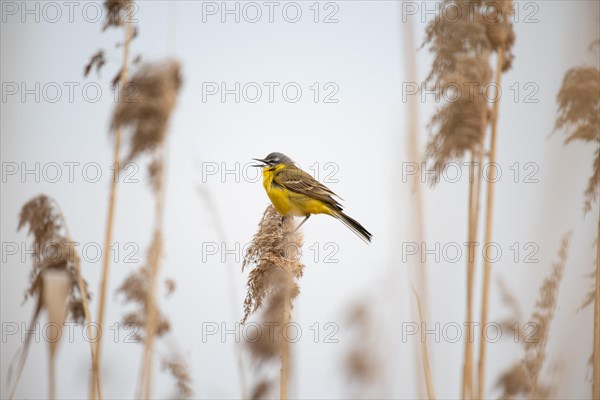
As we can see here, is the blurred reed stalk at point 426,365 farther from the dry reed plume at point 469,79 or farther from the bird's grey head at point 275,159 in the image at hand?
the bird's grey head at point 275,159

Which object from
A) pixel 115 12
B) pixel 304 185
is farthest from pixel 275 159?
pixel 115 12

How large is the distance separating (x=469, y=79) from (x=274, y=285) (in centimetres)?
161

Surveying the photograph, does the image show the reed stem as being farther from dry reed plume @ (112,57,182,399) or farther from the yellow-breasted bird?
the yellow-breasted bird

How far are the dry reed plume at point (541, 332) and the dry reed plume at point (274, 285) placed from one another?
4.42ft

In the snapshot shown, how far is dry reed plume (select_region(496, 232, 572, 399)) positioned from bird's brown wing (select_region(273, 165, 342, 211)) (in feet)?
8.45

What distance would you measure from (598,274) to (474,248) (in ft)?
2.14

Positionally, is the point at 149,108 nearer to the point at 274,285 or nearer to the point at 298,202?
the point at 274,285

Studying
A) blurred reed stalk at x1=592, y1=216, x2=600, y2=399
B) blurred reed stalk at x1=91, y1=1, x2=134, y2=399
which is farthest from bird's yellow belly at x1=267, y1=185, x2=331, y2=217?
blurred reed stalk at x1=592, y1=216, x2=600, y2=399

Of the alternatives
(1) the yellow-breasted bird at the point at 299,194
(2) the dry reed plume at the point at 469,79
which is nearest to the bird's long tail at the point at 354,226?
(1) the yellow-breasted bird at the point at 299,194

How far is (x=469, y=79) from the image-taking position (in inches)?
138

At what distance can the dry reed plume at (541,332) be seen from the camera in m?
3.36

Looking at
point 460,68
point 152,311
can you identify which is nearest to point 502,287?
point 460,68

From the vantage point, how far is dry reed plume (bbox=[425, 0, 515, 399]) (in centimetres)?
349

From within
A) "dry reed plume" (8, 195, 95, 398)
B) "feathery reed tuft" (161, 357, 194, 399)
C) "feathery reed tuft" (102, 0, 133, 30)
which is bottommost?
"feathery reed tuft" (161, 357, 194, 399)
